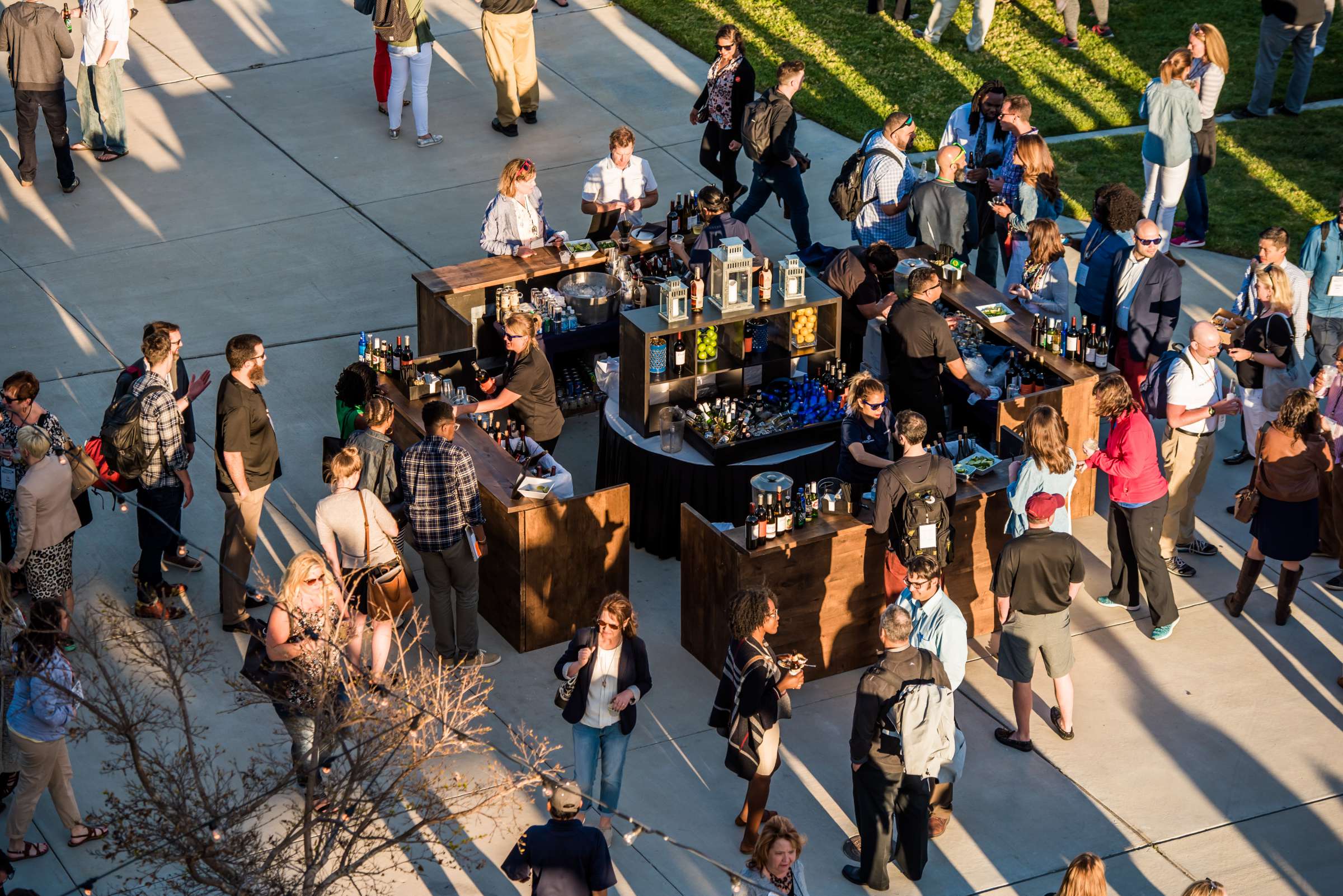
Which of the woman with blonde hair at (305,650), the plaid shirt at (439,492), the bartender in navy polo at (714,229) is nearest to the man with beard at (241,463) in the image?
the plaid shirt at (439,492)

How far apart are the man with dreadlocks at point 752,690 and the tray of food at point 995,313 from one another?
4.39m

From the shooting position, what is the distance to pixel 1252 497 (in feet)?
33.2

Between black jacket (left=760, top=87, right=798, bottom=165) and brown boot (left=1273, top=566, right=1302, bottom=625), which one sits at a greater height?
black jacket (left=760, top=87, right=798, bottom=165)

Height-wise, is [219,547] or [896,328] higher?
[896,328]

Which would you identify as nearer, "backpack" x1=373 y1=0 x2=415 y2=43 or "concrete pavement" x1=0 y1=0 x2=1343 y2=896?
"concrete pavement" x1=0 y1=0 x2=1343 y2=896

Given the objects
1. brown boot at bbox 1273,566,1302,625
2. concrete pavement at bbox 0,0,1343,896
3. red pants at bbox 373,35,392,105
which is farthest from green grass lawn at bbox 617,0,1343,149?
brown boot at bbox 1273,566,1302,625

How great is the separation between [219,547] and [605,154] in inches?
277

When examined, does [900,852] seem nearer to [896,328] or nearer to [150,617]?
[896,328]

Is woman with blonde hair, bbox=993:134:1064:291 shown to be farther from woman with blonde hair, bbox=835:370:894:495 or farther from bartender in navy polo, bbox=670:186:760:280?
woman with blonde hair, bbox=835:370:894:495

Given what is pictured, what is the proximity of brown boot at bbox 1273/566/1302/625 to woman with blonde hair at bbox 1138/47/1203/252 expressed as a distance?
14.5 ft

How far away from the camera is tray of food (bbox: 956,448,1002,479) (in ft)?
33.7

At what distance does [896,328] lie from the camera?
433 inches

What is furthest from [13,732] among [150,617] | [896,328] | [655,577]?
[896,328]

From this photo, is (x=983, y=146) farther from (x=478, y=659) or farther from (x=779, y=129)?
(x=478, y=659)
